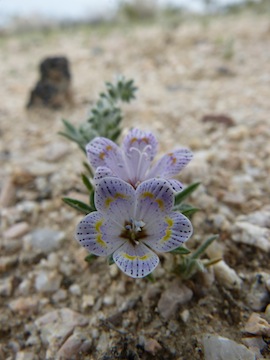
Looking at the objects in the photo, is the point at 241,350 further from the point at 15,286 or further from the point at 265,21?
the point at 265,21

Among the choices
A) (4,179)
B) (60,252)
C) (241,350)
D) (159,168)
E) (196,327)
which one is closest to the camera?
(241,350)

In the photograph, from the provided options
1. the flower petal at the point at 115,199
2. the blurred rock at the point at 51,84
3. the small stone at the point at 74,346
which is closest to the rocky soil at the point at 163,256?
the small stone at the point at 74,346

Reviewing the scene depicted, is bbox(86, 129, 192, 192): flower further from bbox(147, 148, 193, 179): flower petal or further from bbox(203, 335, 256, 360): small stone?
bbox(203, 335, 256, 360): small stone

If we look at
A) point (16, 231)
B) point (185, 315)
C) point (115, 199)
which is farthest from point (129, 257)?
point (16, 231)

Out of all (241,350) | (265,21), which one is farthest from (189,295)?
(265,21)

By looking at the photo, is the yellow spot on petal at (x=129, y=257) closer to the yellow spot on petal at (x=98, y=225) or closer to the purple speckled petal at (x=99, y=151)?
the yellow spot on petal at (x=98, y=225)

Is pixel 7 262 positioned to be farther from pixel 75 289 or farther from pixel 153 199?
pixel 153 199

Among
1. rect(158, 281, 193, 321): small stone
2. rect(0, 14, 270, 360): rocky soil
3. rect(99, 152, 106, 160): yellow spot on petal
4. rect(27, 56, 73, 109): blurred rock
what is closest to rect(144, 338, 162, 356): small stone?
rect(0, 14, 270, 360): rocky soil
